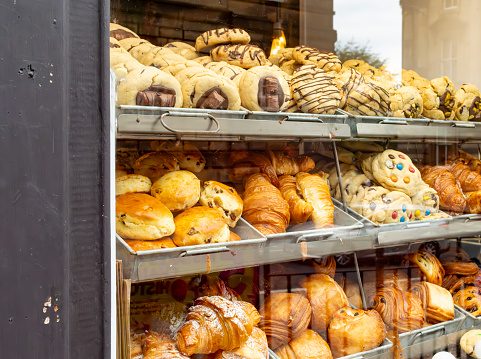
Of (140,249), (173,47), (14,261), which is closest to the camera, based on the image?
(14,261)

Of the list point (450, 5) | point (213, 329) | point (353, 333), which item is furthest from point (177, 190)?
point (450, 5)

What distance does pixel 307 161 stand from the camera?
2006 mm

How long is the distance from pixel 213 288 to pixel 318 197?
1.88 feet

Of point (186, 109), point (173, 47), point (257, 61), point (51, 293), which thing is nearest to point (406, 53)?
point (257, 61)

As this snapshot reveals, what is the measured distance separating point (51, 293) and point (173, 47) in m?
1.16

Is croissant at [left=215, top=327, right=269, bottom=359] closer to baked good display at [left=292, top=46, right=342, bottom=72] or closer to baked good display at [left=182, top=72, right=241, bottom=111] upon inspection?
baked good display at [left=182, top=72, right=241, bottom=111]

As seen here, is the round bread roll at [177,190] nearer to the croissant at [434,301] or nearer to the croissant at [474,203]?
the croissant at [434,301]

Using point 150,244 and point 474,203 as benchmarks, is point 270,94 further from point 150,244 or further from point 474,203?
point 474,203

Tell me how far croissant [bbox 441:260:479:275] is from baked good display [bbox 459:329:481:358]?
0.33 m

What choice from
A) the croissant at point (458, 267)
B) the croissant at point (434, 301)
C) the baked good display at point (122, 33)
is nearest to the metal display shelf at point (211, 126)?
the baked good display at point (122, 33)

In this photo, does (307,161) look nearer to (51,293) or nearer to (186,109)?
(186,109)

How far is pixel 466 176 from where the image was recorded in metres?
2.44

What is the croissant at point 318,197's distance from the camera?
6.07 ft

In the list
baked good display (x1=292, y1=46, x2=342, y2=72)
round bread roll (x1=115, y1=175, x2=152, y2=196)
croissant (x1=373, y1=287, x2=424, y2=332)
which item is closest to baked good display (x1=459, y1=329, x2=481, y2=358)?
croissant (x1=373, y1=287, x2=424, y2=332)
